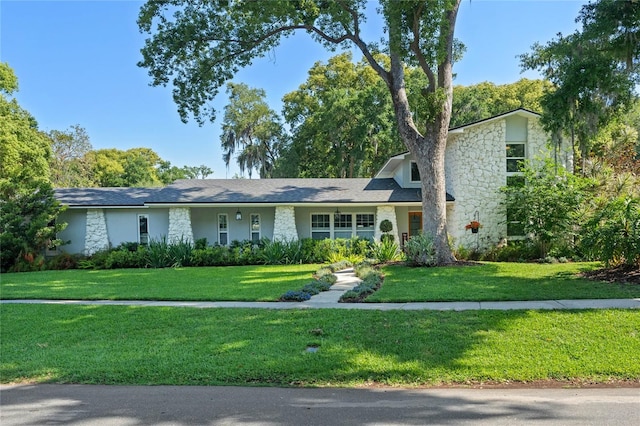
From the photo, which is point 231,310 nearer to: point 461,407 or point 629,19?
point 461,407

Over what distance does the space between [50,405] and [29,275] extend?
1331 centimetres

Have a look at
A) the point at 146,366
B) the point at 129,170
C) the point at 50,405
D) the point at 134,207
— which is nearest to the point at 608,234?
the point at 146,366

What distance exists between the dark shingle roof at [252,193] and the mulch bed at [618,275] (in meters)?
7.94

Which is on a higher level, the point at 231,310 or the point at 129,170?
the point at 129,170

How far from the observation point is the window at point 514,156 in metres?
18.2

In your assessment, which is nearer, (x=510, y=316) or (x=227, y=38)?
(x=510, y=316)

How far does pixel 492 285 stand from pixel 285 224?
10.6 meters

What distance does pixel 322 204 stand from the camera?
736 inches

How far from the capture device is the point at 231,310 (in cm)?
821

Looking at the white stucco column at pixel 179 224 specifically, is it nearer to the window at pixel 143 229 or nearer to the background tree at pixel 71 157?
the window at pixel 143 229

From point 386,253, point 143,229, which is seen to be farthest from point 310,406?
point 143,229

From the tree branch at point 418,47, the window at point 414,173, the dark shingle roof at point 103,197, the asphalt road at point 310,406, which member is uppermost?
the tree branch at point 418,47

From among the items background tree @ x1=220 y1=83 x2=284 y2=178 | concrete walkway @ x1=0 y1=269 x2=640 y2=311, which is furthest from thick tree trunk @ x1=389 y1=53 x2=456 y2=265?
background tree @ x1=220 y1=83 x2=284 y2=178

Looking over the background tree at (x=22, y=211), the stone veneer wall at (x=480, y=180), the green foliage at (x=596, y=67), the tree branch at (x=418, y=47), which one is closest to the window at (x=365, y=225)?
the stone veneer wall at (x=480, y=180)
